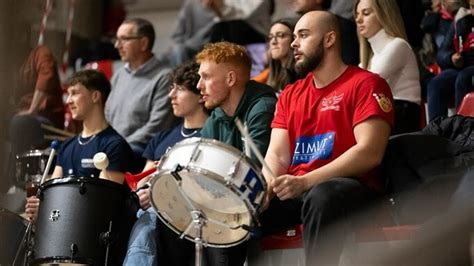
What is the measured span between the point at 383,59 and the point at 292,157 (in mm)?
1308

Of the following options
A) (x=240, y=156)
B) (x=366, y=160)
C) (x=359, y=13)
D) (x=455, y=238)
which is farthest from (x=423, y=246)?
(x=359, y=13)

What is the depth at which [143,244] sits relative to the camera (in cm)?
418

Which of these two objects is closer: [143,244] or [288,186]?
[288,186]

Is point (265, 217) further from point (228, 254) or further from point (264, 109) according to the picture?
point (264, 109)

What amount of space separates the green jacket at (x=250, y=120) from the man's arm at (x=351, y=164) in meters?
0.72

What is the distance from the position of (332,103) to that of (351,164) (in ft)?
1.34

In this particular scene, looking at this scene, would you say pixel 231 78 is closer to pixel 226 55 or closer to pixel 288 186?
pixel 226 55

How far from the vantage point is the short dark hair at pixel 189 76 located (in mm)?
5363

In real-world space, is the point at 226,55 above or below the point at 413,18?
below

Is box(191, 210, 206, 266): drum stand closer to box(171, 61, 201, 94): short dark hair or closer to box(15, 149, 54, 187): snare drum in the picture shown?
box(171, 61, 201, 94): short dark hair

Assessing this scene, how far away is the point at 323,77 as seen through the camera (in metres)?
4.21

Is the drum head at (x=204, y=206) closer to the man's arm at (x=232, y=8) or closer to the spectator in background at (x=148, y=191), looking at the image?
the spectator in background at (x=148, y=191)

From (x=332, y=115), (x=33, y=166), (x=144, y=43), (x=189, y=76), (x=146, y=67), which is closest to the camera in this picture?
(x=332, y=115)

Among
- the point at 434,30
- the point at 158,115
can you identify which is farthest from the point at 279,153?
the point at 434,30
